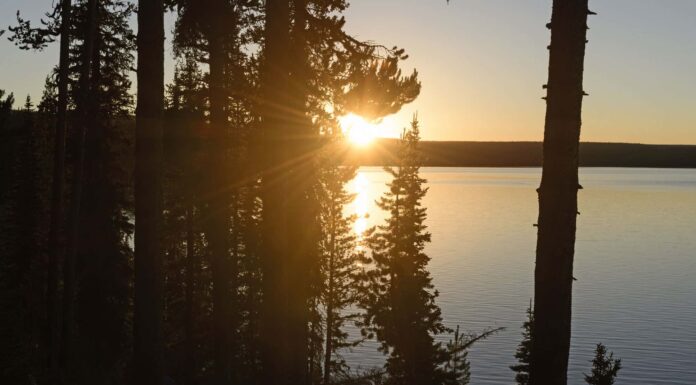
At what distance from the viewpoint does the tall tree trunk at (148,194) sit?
8.75 m

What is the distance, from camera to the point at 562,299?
21.8ft

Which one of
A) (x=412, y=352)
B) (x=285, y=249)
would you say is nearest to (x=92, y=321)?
(x=412, y=352)

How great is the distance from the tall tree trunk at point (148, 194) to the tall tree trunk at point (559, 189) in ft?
17.0

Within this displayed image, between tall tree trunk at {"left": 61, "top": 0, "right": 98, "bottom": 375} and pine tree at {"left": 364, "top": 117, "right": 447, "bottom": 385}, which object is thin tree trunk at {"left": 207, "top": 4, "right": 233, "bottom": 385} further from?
pine tree at {"left": 364, "top": 117, "right": 447, "bottom": 385}

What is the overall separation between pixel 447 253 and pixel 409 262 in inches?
1981

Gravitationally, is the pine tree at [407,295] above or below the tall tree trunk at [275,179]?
below

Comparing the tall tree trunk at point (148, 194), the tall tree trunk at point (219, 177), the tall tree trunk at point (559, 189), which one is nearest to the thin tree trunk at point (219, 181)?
the tall tree trunk at point (219, 177)

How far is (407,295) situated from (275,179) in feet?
60.6

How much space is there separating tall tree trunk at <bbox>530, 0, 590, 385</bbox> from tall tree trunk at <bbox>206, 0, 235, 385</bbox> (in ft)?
34.6

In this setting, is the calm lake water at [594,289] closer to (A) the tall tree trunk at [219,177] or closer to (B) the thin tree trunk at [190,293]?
(B) the thin tree trunk at [190,293]

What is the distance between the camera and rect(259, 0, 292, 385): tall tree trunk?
11.5m

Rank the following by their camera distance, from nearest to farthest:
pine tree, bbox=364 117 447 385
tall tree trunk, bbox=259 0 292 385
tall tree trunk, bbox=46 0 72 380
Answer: tall tree trunk, bbox=259 0 292 385 < tall tree trunk, bbox=46 0 72 380 < pine tree, bbox=364 117 447 385

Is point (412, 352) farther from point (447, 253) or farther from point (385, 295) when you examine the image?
point (447, 253)

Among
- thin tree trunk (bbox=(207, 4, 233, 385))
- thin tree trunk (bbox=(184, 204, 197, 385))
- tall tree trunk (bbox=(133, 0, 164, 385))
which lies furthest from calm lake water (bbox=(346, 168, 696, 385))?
tall tree trunk (bbox=(133, 0, 164, 385))
